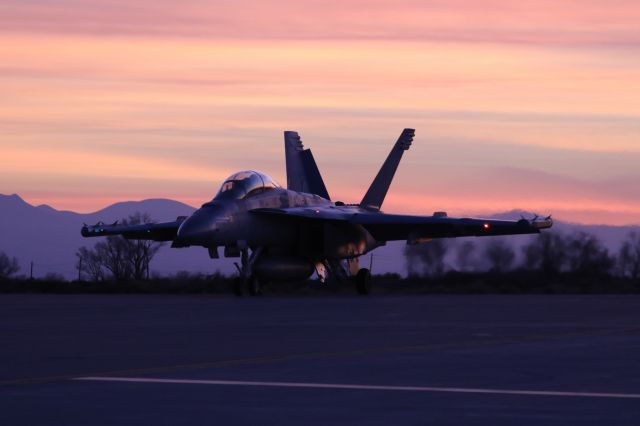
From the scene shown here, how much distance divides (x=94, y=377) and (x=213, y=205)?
85.5 ft

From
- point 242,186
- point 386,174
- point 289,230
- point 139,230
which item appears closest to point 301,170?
point 386,174

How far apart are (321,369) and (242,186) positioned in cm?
2635

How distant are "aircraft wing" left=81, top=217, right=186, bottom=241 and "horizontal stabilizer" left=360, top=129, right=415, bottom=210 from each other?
706 cm

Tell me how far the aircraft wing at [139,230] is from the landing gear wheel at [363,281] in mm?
5603

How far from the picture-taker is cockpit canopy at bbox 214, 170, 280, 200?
130 feet

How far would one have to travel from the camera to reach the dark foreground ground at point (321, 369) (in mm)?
10320

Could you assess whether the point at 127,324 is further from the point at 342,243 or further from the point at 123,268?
the point at 123,268

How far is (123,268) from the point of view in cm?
6147

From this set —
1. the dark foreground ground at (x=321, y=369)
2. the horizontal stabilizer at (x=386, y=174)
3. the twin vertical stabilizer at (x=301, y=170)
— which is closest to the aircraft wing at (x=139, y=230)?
the horizontal stabilizer at (x=386, y=174)

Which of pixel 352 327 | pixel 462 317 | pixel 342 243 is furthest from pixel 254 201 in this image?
pixel 352 327

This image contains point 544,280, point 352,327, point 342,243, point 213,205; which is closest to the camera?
point 352,327

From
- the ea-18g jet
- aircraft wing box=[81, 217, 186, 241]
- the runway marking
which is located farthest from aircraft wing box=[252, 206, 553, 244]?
the runway marking

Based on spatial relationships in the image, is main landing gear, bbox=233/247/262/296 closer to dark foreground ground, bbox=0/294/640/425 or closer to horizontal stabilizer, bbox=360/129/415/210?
horizontal stabilizer, bbox=360/129/415/210

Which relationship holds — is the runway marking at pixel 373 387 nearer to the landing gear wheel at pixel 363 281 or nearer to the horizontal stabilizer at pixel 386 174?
the landing gear wheel at pixel 363 281
